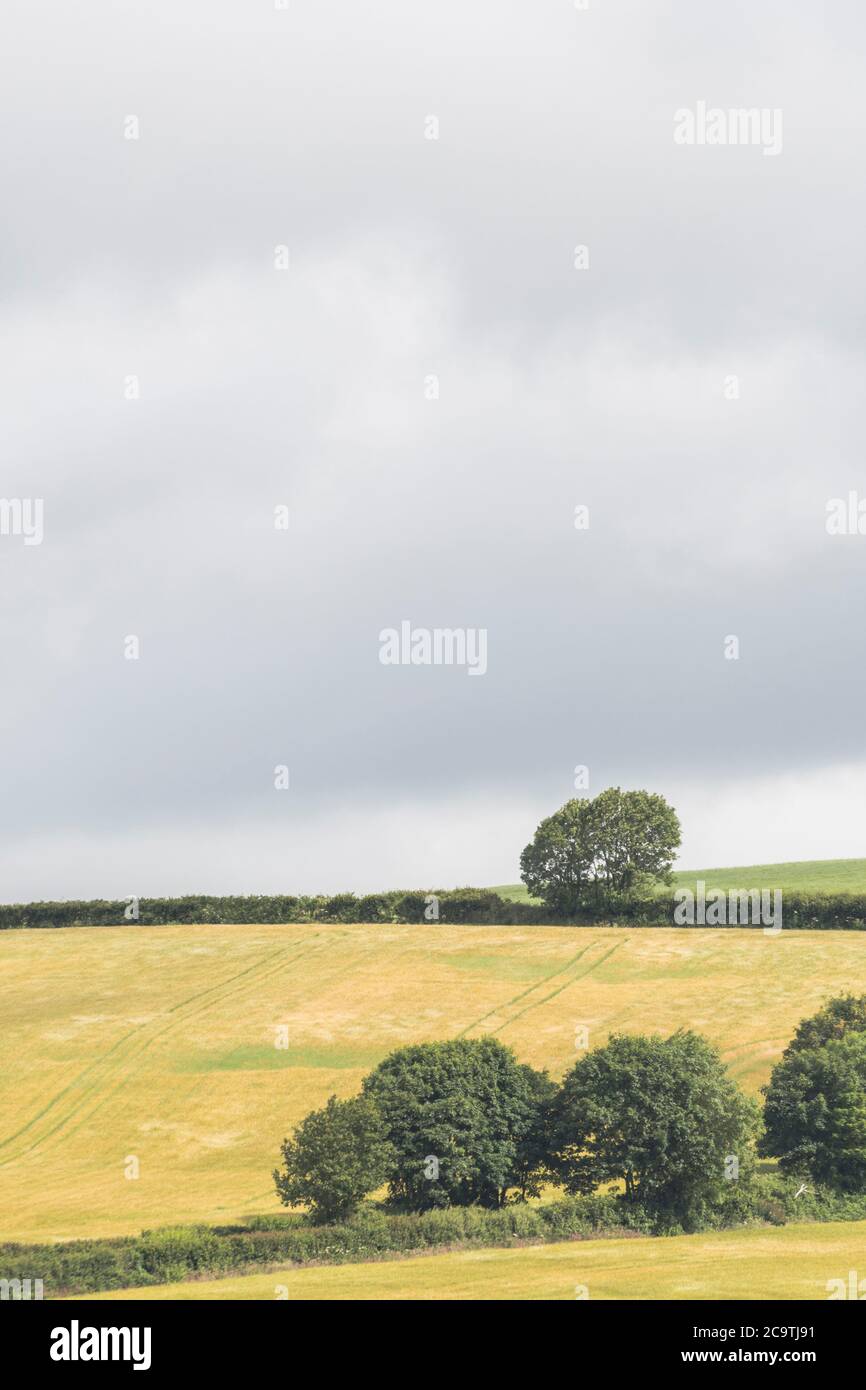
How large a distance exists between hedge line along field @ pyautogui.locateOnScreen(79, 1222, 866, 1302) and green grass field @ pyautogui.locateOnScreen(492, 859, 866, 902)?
9466 centimetres

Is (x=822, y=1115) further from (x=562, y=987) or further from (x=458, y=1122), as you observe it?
(x=562, y=987)

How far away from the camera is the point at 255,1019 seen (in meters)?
A: 101

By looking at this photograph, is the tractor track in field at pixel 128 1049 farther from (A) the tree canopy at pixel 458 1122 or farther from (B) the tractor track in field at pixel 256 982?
(A) the tree canopy at pixel 458 1122

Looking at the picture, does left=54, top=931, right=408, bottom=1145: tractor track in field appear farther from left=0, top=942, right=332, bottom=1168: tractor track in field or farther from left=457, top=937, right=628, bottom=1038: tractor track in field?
left=457, top=937, right=628, bottom=1038: tractor track in field

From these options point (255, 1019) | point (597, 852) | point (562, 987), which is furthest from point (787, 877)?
point (255, 1019)

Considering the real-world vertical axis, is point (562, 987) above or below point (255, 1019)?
above

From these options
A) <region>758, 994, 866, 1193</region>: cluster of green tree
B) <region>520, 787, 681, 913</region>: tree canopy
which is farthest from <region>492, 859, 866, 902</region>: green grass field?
<region>758, 994, 866, 1193</region>: cluster of green tree

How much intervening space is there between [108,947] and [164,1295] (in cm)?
7885

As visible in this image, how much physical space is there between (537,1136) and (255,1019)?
41631mm

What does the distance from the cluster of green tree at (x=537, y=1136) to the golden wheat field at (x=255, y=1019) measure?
8895mm

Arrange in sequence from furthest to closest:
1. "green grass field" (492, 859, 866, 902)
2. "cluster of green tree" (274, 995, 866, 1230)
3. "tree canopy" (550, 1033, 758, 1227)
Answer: "green grass field" (492, 859, 866, 902) → "tree canopy" (550, 1033, 758, 1227) → "cluster of green tree" (274, 995, 866, 1230)

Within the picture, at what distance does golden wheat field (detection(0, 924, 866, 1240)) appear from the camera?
254 ft

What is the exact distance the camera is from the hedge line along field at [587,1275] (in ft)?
142

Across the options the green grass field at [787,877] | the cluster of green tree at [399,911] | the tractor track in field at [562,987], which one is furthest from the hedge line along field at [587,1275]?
the green grass field at [787,877]
